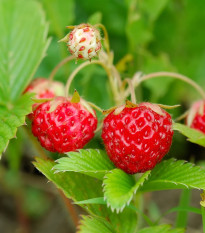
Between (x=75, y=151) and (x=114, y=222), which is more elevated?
(x=75, y=151)

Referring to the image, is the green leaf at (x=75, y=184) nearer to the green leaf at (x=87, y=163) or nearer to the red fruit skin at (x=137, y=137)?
the green leaf at (x=87, y=163)

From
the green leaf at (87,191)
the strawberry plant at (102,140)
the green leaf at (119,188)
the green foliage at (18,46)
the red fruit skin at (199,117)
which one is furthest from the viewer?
the green foliage at (18,46)

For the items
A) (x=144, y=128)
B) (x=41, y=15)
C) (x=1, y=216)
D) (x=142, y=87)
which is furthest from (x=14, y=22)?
(x=1, y=216)

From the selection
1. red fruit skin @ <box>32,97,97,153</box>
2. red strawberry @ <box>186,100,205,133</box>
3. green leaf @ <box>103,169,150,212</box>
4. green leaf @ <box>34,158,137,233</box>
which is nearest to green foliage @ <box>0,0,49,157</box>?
red fruit skin @ <box>32,97,97,153</box>

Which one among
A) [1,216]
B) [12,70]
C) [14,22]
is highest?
[14,22]

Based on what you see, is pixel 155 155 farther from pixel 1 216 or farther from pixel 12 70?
pixel 1 216

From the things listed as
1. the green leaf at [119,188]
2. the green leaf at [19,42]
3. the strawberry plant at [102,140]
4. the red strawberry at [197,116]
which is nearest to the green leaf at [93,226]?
the strawberry plant at [102,140]

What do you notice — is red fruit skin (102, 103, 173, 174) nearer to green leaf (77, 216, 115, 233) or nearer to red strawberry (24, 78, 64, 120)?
green leaf (77, 216, 115, 233)
